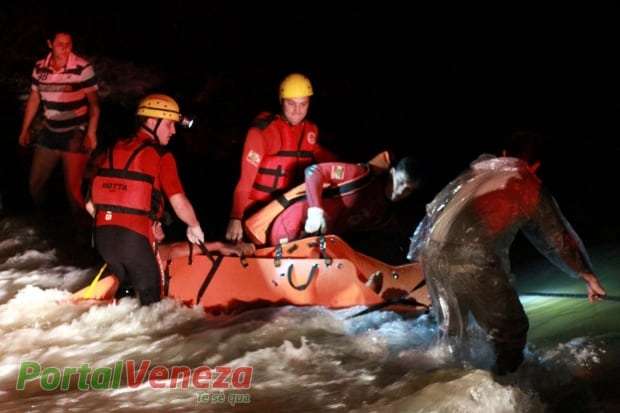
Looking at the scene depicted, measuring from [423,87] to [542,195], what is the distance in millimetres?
8302

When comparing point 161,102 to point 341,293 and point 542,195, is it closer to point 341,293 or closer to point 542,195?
point 341,293

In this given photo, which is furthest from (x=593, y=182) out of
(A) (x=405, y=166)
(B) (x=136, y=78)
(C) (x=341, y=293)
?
(B) (x=136, y=78)

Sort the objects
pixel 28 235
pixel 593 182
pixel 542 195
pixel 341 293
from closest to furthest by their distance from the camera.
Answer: pixel 542 195
pixel 341 293
pixel 28 235
pixel 593 182

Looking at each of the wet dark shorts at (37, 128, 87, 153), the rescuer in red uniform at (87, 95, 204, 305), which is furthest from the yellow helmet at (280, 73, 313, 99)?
the wet dark shorts at (37, 128, 87, 153)

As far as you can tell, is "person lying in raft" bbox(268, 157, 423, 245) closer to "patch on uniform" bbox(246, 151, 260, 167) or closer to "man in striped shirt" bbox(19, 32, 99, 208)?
"patch on uniform" bbox(246, 151, 260, 167)

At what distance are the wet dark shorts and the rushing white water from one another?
1.98 metres

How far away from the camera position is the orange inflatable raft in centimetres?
503

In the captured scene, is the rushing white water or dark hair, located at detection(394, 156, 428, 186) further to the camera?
dark hair, located at detection(394, 156, 428, 186)

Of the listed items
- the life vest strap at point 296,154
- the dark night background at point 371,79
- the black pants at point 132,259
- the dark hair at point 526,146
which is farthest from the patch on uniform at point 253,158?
the dark night background at point 371,79

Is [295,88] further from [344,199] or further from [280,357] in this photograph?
[280,357]

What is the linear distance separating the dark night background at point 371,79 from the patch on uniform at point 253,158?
4.00m

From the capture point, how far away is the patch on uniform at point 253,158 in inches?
224

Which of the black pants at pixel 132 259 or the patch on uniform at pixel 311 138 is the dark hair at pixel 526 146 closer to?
the patch on uniform at pixel 311 138

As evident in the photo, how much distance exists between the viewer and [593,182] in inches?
359
